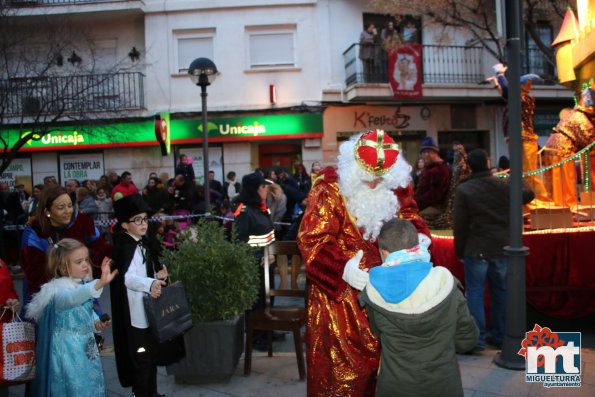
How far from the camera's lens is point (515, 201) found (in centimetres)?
459

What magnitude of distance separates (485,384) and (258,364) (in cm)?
195

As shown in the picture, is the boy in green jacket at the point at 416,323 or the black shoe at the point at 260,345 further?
the black shoe at the point at 260,345

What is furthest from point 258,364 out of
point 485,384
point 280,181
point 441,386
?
point 280,181

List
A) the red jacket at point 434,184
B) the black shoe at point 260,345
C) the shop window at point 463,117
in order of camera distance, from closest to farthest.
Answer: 1. the black shoe at point 260,345
2. the red jacket at point 434,184
3. the shop window at point 463,117

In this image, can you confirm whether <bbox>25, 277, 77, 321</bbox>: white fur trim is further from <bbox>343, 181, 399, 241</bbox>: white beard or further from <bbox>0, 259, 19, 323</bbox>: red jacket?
<bbox>343, 181, 399, 241</bbox>: white beard

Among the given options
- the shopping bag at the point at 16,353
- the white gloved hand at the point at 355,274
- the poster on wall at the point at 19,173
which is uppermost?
the poster on wall at the point at 19,173

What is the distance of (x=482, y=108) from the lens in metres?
17.5

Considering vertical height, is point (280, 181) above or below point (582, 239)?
above

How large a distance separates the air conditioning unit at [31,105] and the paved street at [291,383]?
7947 millimetres

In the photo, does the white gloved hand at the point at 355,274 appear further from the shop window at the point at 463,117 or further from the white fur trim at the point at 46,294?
the shop window at the point at 463,117

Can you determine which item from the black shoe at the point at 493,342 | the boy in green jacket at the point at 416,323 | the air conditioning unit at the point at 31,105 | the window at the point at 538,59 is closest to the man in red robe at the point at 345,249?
the boy in green jacket at the point at 416,323

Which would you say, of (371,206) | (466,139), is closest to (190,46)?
(466,139)

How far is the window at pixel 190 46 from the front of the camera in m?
16.4

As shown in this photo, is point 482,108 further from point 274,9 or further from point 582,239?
point 582,239
